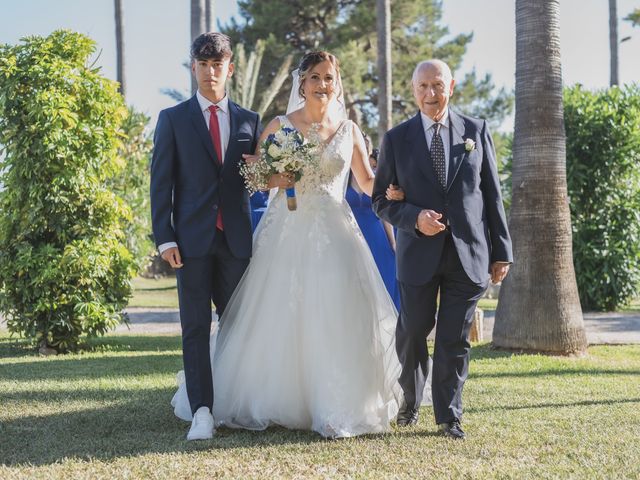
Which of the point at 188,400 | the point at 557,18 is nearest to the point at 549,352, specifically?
the point at 557,18

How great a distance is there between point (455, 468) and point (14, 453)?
8.20ft

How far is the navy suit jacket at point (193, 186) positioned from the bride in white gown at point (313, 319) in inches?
12.6

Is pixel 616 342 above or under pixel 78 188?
under

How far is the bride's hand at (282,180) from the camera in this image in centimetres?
531

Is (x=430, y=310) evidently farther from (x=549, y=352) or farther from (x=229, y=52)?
(x=549, y=352)

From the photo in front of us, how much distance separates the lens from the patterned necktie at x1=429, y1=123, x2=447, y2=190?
5.09 m

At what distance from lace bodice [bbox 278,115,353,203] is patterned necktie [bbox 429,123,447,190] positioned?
0.72 m

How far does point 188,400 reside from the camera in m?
5.48

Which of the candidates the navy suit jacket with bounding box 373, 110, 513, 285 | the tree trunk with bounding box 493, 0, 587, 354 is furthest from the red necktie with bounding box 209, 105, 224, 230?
the tree trunk with bounding box 493, 0, 587, 354

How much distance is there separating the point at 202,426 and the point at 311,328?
907mm

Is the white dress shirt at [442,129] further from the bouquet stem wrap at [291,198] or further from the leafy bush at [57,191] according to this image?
the leafy bush at [57,191]

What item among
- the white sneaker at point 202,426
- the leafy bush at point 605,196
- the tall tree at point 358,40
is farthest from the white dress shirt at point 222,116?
the tall tree at point 358,40

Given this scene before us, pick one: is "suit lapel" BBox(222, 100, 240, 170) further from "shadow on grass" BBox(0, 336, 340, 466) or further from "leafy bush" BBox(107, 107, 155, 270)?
"leafy bush" BBox(107, 107, 155, 270)

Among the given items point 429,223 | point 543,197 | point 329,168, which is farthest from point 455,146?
point 543,197
